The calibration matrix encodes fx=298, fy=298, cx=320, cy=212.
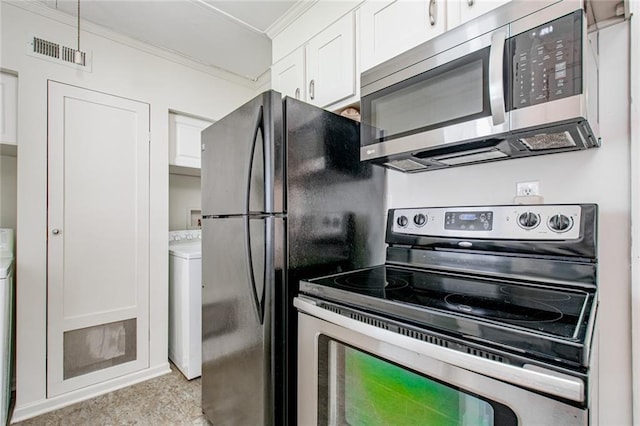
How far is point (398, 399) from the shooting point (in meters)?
0.85

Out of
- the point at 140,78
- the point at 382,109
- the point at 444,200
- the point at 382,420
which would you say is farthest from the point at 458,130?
the point at 140,78

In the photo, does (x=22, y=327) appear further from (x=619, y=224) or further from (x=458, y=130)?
(x=619, y=224)

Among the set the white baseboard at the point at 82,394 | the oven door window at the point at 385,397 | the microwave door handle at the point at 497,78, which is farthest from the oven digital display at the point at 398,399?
the white baseboard at the point at 82,394

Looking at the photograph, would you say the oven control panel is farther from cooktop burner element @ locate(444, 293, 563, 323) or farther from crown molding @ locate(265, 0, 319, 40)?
crown molding @ locate(265, 0, 319, 40)

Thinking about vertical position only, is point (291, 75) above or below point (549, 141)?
above

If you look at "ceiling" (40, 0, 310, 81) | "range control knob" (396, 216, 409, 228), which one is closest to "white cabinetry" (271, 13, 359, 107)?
"ceiling" (40, 0, 310, 81)

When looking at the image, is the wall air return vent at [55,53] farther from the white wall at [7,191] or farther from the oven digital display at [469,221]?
the oven digital display at [469,221]

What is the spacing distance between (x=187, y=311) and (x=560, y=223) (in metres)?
2.31

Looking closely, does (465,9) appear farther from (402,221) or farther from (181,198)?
(181,198)

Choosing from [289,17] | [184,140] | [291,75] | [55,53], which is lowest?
[184,140]

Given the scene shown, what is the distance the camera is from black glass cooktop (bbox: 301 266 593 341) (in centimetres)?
70

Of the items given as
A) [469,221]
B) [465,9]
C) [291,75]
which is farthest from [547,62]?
[291,75]

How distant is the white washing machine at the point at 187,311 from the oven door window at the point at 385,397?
5.07 ft

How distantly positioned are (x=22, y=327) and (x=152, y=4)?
87.0 inches
